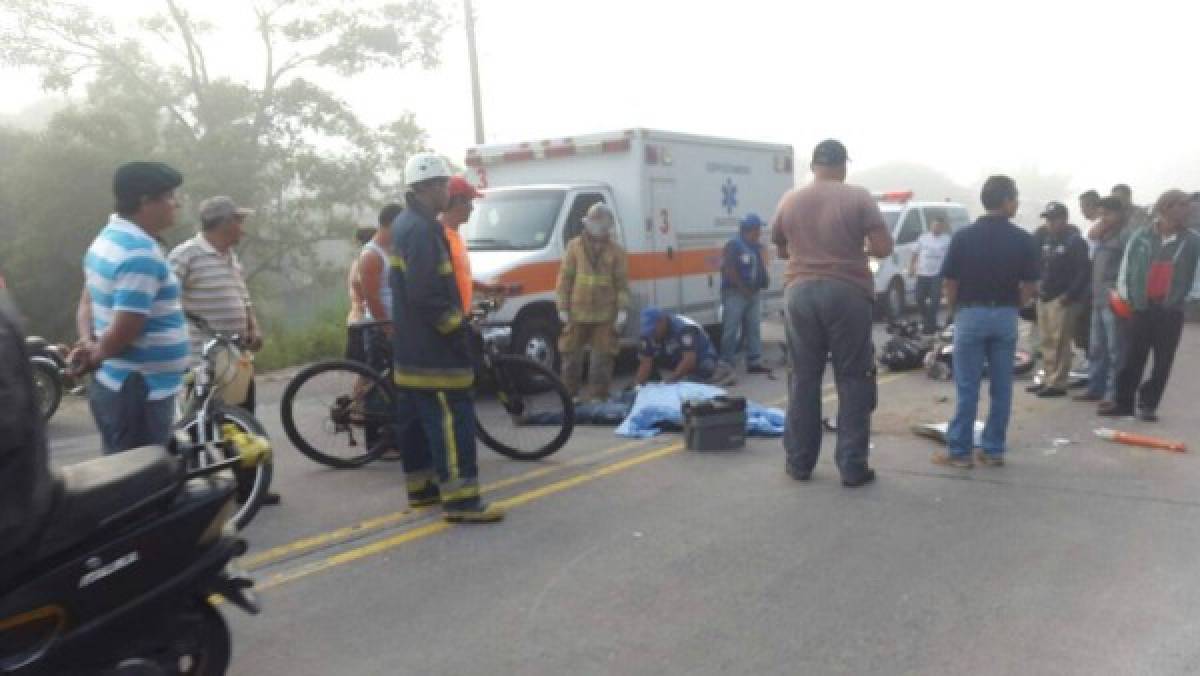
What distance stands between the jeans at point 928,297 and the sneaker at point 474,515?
10.1m

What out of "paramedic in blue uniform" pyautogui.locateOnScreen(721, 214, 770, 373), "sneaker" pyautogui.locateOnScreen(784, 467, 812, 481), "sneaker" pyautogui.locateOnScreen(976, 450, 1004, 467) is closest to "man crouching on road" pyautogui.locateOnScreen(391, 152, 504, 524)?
"sneaker" pyautogui.locateOnScreen(784, 467, 812, 481)

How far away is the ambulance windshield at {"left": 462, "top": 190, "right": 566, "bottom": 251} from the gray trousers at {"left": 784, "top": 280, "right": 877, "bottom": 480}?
454cm

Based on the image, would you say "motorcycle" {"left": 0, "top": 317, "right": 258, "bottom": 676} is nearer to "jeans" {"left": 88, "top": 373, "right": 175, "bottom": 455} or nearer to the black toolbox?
"jeans" {"left": 88, "top": 373, "right": 175, "bottom": 455}

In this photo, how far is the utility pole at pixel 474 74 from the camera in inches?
826

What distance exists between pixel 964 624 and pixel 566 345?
5465 millimetres

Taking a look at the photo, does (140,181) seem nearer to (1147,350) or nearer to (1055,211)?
(1147,350)

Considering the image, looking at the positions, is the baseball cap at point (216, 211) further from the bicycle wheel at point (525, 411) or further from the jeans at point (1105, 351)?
the jeans at point (1105, 351)

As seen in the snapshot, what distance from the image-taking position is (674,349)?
990 centimetres

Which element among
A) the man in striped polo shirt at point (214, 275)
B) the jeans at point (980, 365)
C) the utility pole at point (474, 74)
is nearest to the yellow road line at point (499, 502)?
the man in striped polo shirt at point (214, 275)

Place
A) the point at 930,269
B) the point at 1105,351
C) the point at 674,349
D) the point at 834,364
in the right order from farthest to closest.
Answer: the point at 930,269
the point at 674,349
the point at 1105,351
the point at 834,364

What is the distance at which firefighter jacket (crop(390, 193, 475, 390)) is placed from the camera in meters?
5.34

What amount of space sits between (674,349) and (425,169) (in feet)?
15.8

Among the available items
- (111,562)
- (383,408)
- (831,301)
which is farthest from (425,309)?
(111,562)

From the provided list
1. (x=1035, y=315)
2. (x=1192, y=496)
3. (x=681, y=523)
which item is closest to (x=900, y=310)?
(x=1035, y=315)
